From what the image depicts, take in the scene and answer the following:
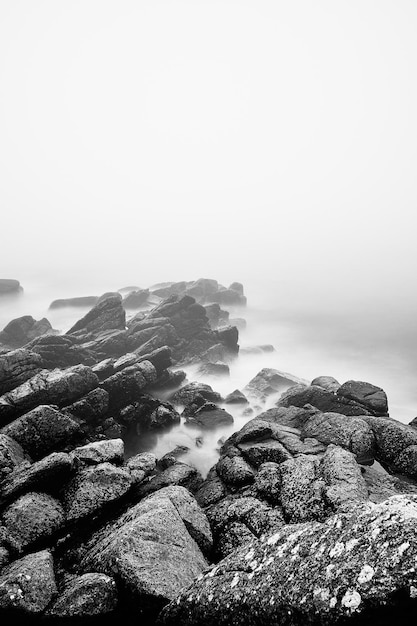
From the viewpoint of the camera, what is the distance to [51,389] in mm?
26469

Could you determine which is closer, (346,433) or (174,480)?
(174,480)

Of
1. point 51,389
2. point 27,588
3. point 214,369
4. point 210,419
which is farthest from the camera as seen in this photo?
point 214,369

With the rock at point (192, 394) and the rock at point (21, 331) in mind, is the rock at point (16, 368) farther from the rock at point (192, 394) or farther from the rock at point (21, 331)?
the rock at point (21, 331)

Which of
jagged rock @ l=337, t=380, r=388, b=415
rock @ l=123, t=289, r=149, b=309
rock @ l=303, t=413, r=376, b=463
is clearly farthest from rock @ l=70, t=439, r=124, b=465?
rock @ l=123, t=289, r=149, b=309

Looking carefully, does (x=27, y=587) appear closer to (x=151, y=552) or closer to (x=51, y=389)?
(x=151, y=552)

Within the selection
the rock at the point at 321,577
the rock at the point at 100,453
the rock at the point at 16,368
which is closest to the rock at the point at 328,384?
the rock at the point at 100,453

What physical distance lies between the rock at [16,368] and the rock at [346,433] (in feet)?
76.2

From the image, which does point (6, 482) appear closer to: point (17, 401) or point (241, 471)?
point (17, 401)

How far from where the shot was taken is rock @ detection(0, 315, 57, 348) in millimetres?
54644

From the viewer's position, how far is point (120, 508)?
55.1 feet

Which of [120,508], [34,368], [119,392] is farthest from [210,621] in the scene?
[34,368]

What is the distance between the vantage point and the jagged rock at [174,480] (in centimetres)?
1845

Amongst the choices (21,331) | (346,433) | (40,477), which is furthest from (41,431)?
(21,331)

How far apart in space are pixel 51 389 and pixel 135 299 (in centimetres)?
5637
